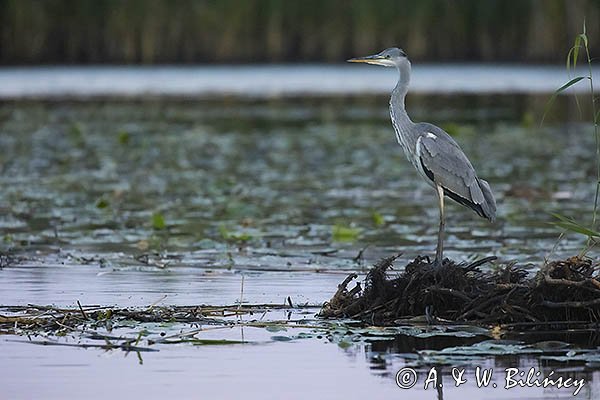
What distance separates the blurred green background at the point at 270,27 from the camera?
3281 centimetres

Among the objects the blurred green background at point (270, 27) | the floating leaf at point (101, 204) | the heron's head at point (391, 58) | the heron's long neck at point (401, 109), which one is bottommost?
the floating leaf at point (101, 204)

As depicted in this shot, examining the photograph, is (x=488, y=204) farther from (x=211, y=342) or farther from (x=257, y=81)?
(x=257, y=81)

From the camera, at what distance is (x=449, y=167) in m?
7.39

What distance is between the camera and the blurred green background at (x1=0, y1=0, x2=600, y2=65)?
3281 cm

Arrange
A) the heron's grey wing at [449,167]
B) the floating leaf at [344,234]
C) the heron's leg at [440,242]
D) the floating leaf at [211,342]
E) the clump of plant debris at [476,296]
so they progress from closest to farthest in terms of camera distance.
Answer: the floating leaf at [211,342]
the clump of plant debris at [476,296]
the heron's leg at [440,242]
the heron's grey wing at [449,167]
the floating leaf at [344,234]

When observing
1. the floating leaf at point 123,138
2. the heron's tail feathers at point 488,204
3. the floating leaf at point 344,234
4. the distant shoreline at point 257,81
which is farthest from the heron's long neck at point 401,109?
the distant shoreline at point 257,81

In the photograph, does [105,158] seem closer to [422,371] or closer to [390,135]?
[390,135]

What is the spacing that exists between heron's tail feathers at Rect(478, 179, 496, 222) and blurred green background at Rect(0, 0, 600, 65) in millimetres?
25474

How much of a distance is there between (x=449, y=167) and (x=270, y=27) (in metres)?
27.3

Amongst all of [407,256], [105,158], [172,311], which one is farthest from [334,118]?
[172,311]

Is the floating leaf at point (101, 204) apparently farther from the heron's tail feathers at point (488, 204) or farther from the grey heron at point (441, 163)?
the heron's tail feathers at point (488, 204)

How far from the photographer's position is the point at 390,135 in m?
19.5

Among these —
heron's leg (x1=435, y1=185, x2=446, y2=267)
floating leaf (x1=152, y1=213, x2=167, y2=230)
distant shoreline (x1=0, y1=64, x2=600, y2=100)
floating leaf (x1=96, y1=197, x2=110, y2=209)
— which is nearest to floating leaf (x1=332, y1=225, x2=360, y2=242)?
floating leaf (x1=152, y1=213, x2=167, y2=230)

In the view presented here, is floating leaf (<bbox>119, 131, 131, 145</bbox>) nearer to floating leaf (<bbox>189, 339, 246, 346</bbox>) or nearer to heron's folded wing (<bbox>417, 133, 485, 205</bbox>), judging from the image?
heron's folded wing (<bbox>417, 133, 485, 205</bbox>)
